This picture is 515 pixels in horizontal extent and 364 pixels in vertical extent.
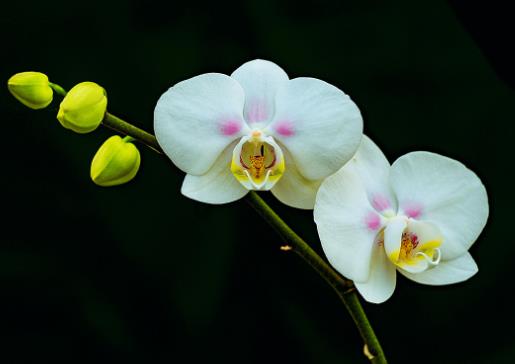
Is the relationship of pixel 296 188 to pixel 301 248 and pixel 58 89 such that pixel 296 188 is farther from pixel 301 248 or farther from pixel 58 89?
pixel 58 89

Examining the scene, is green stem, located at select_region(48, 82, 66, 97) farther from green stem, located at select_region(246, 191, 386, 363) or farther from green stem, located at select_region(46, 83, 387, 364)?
green stem, located at select_region(246, 191, 386, 363)

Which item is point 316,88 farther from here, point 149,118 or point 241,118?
point 149,118

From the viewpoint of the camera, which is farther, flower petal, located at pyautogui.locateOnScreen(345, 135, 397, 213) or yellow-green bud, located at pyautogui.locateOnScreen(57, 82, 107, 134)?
flower petal, located at pyautogui.locateOnScreen(345, 135, 397, 213)

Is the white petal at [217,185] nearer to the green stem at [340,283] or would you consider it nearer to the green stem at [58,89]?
the green stem at [340,283]

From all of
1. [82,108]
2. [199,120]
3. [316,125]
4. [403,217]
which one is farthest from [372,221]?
[82,108]

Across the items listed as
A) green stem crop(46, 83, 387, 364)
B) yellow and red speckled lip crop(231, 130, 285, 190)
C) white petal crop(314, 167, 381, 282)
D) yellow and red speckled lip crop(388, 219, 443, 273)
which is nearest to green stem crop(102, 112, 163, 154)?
green stem crop(46, 83, 387, 364)

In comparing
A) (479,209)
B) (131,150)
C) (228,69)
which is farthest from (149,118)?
(479,209)
